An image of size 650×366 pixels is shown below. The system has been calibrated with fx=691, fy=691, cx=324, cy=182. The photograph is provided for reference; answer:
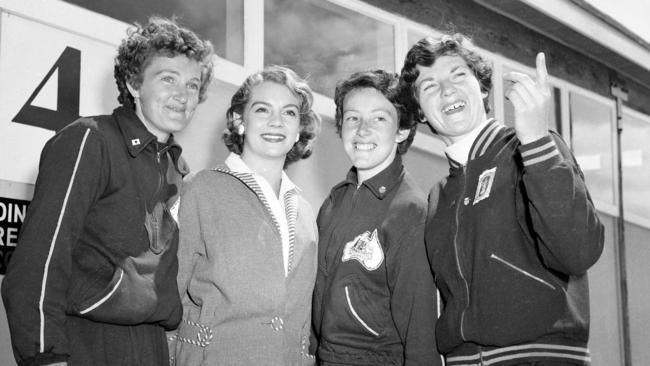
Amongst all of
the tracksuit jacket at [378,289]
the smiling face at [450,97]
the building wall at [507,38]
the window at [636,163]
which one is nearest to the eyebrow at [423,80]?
the smiling face at [450,97]

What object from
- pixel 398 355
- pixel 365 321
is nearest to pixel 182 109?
pixel 365 321

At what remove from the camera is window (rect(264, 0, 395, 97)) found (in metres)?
4.43

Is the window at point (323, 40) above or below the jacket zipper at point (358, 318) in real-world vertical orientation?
above

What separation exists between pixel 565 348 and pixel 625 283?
616 cm

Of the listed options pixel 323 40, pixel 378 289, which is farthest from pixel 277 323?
pixel 323 40

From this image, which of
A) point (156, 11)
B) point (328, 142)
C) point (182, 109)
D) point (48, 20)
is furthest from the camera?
point (328, 142)

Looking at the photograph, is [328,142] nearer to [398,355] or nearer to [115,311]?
[398,355]

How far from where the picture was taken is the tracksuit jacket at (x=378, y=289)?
7.20 ft

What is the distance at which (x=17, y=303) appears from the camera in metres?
1.65

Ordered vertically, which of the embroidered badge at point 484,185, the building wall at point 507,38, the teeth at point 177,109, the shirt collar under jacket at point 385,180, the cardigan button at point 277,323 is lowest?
the cardigan button at point 277,323

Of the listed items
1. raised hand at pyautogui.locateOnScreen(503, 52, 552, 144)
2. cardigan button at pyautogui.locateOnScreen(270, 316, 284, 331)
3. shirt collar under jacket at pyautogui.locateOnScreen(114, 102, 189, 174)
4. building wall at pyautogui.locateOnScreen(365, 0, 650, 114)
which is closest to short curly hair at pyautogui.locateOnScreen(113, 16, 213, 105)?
shirt collar under jacket at pyautogui.locateOnScreen(114, 102, 189, 174)

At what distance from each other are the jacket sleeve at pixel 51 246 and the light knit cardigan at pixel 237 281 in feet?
1.46

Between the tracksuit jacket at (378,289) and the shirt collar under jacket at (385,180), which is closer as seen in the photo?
the tracksuit jacket at (378,289)

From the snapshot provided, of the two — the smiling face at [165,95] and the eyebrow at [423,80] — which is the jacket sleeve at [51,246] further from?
the eyebrow at [423,80]
